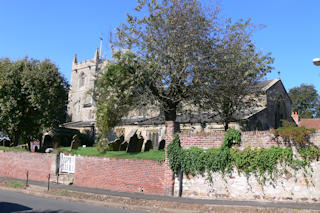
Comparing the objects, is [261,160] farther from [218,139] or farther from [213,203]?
[213,203]

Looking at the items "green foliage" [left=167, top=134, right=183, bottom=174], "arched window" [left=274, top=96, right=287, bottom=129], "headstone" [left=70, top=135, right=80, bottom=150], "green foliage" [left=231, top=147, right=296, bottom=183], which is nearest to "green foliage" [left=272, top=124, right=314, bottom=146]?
"green foliage" [left=231, top=147, right=296, bottom=183]

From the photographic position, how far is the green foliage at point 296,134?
10.1 meters

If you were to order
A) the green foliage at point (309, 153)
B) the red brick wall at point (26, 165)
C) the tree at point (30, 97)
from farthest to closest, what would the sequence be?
the tree at point (30, 97)
the red brick wall at point (26, 165)
the green foliage at point (309, 153)

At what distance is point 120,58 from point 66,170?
813 centimetres

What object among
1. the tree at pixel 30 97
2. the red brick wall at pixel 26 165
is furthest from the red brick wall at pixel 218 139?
the tree at pixel 30 97

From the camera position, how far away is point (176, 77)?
14.5 m

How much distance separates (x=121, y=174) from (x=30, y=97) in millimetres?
14047

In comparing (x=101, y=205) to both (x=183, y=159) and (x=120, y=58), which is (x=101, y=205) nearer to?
(x=183, y=159)

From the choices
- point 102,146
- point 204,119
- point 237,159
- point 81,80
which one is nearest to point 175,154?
point 237,159

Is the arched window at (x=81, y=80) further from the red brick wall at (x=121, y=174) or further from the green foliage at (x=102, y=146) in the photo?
the green foliage at (x=102, y=146)

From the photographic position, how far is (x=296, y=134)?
10148 mm

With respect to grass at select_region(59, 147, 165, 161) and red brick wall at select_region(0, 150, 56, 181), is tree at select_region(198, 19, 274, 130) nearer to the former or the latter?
grass at select_region(59, 147, 165, 161)

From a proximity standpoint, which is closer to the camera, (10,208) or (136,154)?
(10,208)

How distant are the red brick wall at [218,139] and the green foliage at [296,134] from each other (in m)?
0.47
